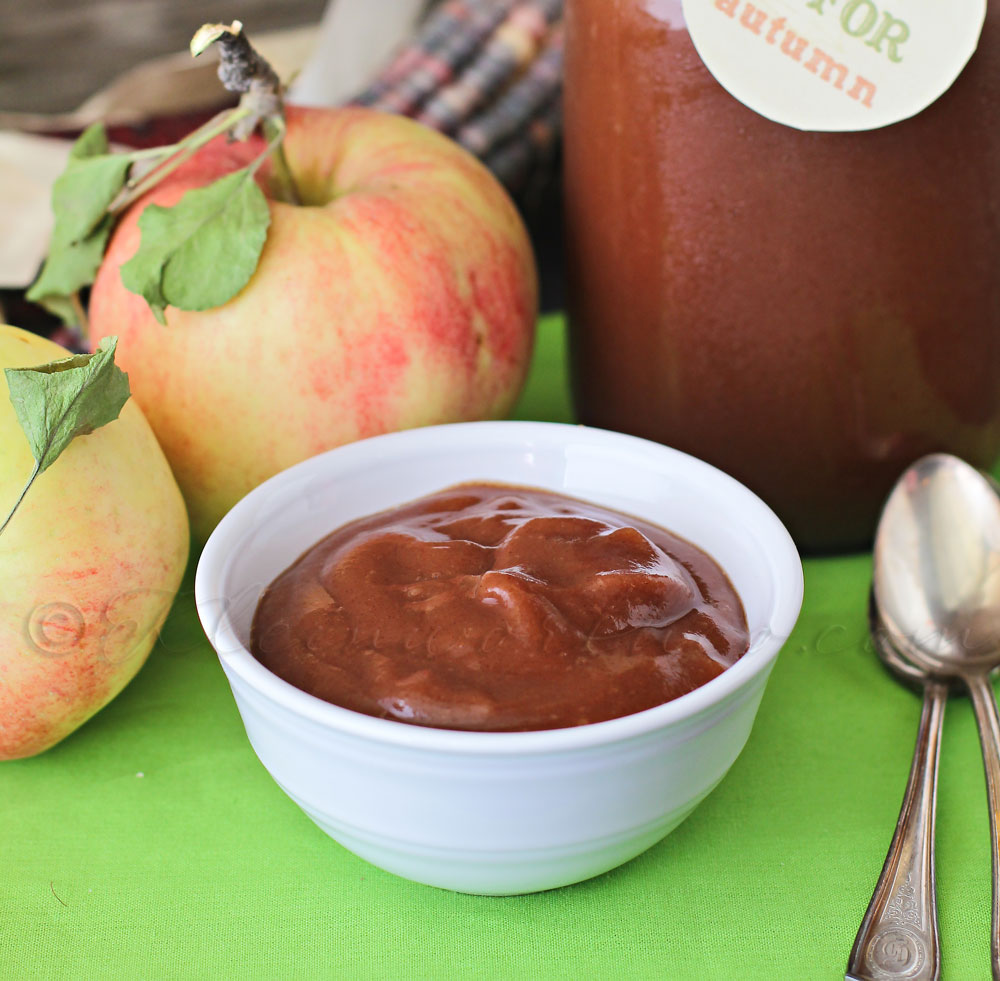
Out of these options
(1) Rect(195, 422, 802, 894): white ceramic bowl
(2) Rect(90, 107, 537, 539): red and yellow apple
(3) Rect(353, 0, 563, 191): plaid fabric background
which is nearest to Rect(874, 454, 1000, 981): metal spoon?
(1) Rect(195, 422, 802, 894): white ceramic bowl

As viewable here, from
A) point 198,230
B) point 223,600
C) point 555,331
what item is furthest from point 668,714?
point 555,331

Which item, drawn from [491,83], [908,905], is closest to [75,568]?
[908,905]

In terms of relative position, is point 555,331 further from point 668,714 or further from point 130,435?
point 668,714

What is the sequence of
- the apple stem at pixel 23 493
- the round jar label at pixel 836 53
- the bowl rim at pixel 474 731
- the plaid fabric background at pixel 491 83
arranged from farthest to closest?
the plaid fabric background at pixel 491 83
the round jar label at pixel 836 53
the apple stem at pixel 23 493
the bowl rim at pixel 474 731

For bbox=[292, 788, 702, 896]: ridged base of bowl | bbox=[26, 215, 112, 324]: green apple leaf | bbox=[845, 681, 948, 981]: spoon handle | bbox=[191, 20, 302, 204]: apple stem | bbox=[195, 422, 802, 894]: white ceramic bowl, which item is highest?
bbox=[191, 20, 302, 204]: apple stem

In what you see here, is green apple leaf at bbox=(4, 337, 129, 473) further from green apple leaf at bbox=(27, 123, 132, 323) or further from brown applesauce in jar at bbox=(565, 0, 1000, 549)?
brown applesauce in jar at bbox=(565, 0, 1000, 549)

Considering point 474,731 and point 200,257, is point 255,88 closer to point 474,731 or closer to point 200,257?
point 200,257

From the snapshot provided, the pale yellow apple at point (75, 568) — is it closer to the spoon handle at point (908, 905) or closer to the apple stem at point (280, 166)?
the apple stem at point (280, 166)

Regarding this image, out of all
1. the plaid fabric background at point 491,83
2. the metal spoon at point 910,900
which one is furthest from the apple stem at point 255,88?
the metal spoon at point 910,900
